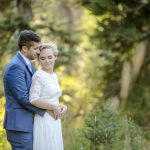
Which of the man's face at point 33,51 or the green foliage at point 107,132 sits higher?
the man's face at point 33,51

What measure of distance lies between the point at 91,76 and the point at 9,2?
4.53 meters

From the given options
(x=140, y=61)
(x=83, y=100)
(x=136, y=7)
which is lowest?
(x=83, y=100)

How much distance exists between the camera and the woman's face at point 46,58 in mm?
5867

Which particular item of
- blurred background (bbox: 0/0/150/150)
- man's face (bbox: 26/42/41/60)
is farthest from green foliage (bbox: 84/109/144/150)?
blurred background (bbox: 0/0/150/150)

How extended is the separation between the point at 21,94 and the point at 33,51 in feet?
1.44

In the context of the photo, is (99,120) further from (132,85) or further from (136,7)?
(132,85)

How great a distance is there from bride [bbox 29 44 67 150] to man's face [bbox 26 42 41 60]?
0.14ft

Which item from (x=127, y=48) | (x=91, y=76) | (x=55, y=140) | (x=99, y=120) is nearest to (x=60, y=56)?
(x=127, y=48)

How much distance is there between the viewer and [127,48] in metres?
13.6

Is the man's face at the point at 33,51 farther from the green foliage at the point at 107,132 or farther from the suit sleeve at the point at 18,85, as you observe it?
the green foliage at the point at 107,132

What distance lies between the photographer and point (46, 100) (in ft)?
19.2

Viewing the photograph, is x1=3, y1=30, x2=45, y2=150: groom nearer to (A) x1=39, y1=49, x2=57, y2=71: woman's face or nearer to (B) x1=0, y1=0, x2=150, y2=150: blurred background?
(A) x1=39, y1=49, x2=57, y2=71: woman's face

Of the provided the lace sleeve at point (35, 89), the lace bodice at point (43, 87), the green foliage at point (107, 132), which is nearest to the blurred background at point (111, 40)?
the green foliage at point (107, 132)

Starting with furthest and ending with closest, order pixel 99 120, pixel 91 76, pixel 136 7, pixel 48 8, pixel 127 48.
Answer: pixel 91 76
pixel 48 8
pixel 127 48
pixel 136 7
pixel 99 120
